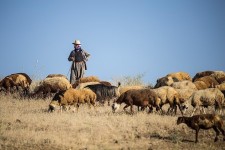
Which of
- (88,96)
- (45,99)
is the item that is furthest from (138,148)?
(45,99)

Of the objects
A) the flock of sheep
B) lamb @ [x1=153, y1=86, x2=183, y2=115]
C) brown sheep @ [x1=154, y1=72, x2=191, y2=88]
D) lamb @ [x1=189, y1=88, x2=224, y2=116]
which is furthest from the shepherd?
lamb @ [x1=189, y1=88, x2=224, y2=116]

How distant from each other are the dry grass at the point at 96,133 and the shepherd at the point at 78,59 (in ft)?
23.6

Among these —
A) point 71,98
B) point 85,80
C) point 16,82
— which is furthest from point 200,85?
point 16,82

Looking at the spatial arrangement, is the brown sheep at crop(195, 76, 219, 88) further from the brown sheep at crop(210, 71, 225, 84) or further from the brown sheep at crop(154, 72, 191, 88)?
the brown sheep at crop(154, 72, 191, 88)

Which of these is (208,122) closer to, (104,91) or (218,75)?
(104,91)

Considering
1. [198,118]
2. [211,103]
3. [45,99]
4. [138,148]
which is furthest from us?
[45,99]

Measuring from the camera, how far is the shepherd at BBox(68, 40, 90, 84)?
852 inches

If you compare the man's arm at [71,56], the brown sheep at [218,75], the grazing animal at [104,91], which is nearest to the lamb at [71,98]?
the grazing animal at [104,91]

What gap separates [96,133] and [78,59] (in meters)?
11.0

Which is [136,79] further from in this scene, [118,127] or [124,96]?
[118,127]

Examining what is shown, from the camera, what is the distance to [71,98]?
15.9 meters

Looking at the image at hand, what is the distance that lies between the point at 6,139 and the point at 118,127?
4.02m

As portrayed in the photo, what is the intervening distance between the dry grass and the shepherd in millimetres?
7204

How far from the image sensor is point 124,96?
1581 centimetres
